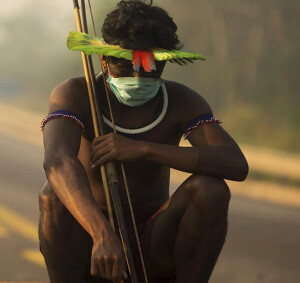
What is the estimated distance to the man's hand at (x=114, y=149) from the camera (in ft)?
7.10

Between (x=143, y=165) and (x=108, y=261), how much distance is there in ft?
1.72

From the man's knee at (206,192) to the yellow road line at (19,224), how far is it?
5.78 ft

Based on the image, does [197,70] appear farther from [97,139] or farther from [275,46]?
[97,139]

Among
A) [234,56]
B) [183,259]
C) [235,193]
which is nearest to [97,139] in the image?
[183,259]

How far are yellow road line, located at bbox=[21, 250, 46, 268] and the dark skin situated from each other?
4.13 feet

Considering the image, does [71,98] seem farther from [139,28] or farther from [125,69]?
[139,28]

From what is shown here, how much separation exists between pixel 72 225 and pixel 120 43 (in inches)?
22.0

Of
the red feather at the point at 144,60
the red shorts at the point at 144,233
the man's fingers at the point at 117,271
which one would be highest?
the red feather at the point at 144,60

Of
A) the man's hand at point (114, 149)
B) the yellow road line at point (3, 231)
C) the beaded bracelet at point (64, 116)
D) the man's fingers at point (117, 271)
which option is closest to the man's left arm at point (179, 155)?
the man's hand at point (114, 149)

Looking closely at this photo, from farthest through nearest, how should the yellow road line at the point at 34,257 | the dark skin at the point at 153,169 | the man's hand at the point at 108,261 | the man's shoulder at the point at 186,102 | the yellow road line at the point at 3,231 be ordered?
the yellow road line at the point at 3,231
the yellow road line at the point at 34,257
the man's shoulder at the point at 186,102
the dark skin at the point at 153,169
the man's hand at the point at 108,261

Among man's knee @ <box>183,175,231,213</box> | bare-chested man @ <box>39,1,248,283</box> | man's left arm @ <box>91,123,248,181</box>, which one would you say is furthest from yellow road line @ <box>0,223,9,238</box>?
man's knee @ <box>183,175,231,213</box>

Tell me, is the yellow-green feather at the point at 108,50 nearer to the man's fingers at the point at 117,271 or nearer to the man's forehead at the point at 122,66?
the man's forehead at the point at 122,66

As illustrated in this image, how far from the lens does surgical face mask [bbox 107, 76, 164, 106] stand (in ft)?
7.25

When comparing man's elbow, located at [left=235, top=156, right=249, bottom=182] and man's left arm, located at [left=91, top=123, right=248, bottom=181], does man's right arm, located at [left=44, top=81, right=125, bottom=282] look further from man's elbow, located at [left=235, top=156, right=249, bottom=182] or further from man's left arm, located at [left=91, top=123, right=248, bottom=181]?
man's elbow, located at [left=235, top=156, right=249, bottom=182]
